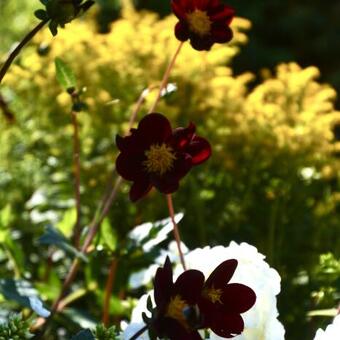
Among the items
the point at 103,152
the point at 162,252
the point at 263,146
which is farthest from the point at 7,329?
the point at 103,152

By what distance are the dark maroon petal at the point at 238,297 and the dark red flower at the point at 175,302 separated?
4 centimetres

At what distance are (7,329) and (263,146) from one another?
96 cm

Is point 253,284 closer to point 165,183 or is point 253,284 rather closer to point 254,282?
point 254,282

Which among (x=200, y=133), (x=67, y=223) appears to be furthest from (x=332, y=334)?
(x=200, y=133)

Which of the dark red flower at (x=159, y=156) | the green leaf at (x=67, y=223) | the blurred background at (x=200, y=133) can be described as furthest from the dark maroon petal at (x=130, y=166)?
the blurred background at (x=200, y=133)

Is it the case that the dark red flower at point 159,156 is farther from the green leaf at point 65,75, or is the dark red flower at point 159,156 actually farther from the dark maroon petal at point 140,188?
the green leaf at point 65,75

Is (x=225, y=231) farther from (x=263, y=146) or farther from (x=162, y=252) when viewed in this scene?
(x=162, y=252)

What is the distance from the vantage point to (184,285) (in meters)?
0.69

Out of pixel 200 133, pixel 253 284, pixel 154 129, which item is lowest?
pixel 253 284

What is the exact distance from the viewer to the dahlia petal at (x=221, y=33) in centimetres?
95

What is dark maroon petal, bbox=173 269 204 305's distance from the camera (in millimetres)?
687

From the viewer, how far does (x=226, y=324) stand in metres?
0.71

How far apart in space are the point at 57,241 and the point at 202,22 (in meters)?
0.34

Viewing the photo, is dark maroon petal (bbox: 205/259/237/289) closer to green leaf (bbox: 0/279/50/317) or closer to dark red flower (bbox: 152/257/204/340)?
dark red flower (bbox: 152/257/204/340)
